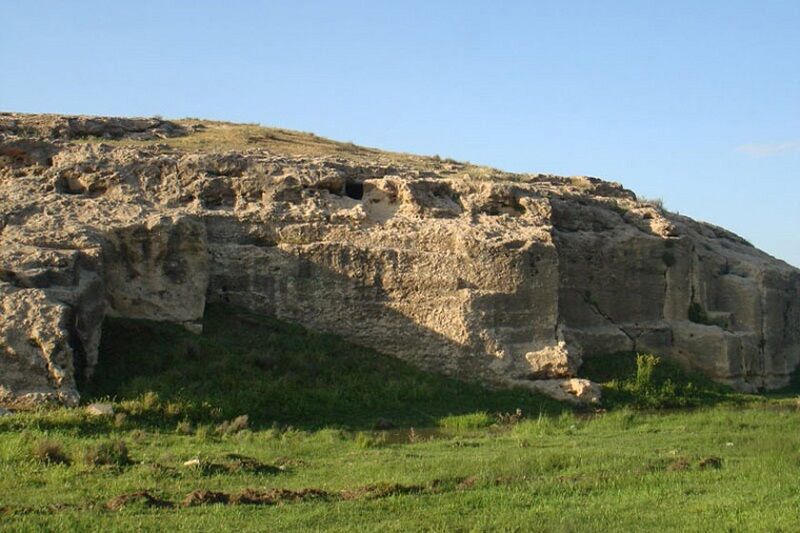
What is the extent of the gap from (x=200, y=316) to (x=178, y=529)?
30.4 ft

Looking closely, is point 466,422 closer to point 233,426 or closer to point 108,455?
point 233,426

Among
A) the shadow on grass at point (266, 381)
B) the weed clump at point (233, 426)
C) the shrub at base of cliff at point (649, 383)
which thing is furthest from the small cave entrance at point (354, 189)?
the weed clump at point (233, 426)

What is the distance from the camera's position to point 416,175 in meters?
21.3

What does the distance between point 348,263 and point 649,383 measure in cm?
585

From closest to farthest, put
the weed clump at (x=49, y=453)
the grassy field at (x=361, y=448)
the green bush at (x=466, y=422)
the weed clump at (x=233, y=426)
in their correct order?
the grassy field at (x=361, y=448) → the weed clump at (x=49, y=453) → the weed clump at (x=233, y=426) → the green bush at (x=466, y=422)

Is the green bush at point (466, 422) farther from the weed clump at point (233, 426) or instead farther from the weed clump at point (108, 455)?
the weed clump at point (108, 455)

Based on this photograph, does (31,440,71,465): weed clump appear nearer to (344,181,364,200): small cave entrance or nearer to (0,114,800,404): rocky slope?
(0,114,800,404): rocky slope

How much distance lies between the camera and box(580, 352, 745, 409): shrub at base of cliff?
1825 cm

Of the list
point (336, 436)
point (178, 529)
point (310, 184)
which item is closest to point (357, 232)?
point (310, 184)

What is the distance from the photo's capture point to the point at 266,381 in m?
15.6

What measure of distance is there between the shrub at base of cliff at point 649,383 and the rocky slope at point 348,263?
466 mm

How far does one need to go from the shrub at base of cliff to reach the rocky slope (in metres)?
0.47

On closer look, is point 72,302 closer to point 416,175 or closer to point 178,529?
point 178,529

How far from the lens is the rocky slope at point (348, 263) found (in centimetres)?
1550
